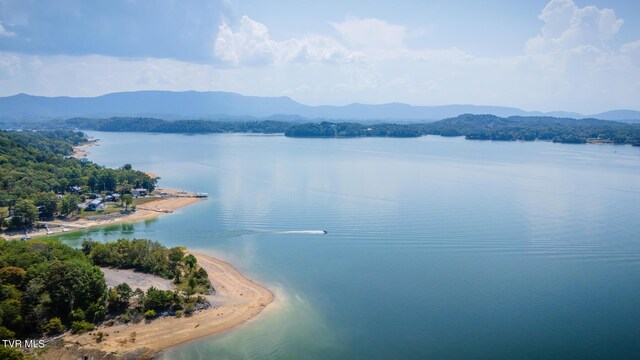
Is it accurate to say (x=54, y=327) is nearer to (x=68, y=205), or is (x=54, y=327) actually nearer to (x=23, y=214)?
(x=23, y=214)

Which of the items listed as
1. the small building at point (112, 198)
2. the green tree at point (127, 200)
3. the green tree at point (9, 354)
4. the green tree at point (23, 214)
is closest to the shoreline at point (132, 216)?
the green tree at point (127, 200)

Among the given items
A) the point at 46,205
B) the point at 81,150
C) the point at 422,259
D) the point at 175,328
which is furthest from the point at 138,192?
the point at 81,150

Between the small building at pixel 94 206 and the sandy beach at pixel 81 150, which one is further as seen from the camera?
the sandy beach at pixel 81 150

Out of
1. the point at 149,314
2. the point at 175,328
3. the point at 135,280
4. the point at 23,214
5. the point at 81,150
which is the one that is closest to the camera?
the point at 175,328

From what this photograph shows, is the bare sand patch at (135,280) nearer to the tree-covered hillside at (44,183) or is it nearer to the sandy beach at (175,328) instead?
the sandy beach at (175,328)

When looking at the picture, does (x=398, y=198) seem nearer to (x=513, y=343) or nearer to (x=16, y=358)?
(x=513, y=343)

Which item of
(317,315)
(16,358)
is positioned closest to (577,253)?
(317,315)

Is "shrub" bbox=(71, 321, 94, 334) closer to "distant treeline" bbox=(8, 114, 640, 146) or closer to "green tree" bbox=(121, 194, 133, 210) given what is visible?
"green tree" bbox=(121, 194, 133, 210)
